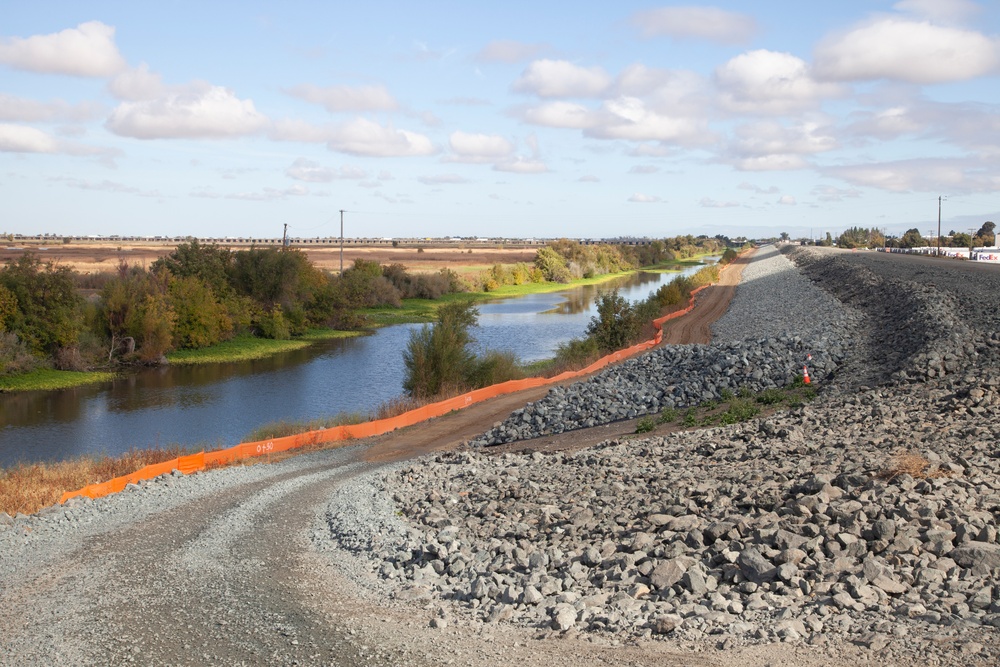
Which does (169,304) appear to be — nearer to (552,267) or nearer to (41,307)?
(41,307)

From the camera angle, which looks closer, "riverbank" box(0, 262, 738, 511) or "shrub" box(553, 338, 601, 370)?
"riverbank" box(0, 262, 738, 511)

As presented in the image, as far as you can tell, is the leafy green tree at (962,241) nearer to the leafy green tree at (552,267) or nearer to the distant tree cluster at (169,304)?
the leafy green tree at (552,267)

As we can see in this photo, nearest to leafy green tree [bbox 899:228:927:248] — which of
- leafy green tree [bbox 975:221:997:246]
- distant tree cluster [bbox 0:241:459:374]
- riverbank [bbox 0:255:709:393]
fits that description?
leafy green tree [bbox 975:221:997:246]

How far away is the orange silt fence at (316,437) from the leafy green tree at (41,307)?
2546cm

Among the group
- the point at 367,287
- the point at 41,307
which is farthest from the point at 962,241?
the point at 41,307

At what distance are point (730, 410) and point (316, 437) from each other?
10.6 meters

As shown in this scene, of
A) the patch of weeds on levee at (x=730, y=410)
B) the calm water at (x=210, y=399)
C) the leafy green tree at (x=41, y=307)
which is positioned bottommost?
the calm water at (x=210, y=399)

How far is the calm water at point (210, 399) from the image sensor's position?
3005cm

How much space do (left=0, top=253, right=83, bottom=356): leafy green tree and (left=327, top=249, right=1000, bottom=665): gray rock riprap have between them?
33554 mm

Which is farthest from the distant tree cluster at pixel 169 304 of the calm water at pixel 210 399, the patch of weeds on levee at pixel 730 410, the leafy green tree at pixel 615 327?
the patch of weeds on levee at pixel 730 410

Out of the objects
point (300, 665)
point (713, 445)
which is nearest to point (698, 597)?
point (300, 665)

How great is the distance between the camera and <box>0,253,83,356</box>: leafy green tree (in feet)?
141

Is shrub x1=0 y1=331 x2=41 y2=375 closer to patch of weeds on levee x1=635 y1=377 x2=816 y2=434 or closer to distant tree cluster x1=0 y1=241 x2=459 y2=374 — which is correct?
distant tree cluster x1=0 y1=241 x2=459 y2=374

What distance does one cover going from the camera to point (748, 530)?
380 inches
